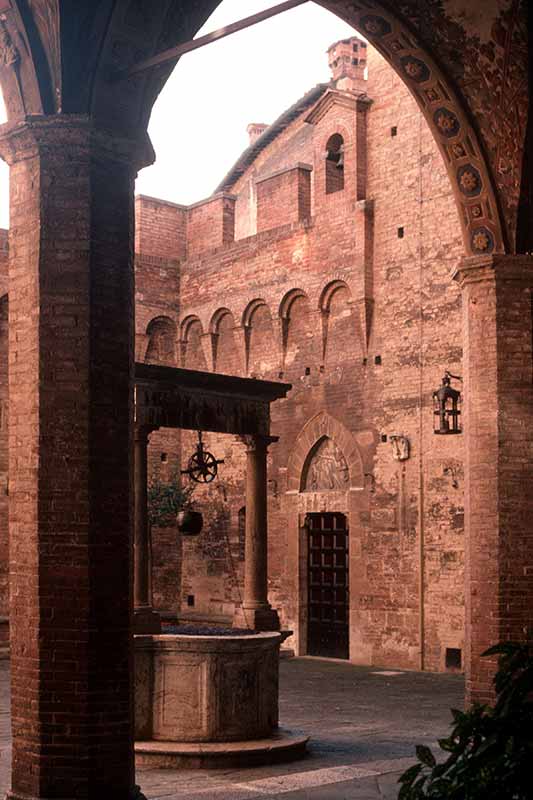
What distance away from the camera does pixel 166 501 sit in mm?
21281

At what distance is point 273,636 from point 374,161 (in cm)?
1044

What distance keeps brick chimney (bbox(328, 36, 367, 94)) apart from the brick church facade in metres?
0.04

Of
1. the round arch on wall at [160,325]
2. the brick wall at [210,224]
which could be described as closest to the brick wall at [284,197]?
the brick wall at [210,224]

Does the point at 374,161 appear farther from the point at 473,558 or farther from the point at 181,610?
the point at 473,558

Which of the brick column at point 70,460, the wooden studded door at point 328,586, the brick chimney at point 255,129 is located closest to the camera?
the brick column at point 70,460

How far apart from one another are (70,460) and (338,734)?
552cm

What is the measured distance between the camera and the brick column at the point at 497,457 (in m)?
9.43

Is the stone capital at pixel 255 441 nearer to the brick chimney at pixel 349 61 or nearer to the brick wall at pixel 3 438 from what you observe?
the brick wall at pixel 3 438

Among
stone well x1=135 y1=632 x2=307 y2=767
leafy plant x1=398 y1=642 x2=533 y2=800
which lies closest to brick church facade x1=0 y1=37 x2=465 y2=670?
stone well x1=135 y1=632 x2=307 y2=767

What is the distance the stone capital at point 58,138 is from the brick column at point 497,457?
3.95m

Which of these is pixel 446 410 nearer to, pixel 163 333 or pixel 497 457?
Result: pixel 497 457

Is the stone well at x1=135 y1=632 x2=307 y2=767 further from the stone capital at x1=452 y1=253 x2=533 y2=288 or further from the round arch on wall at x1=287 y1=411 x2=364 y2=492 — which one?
the round arch on wall at x1=287 y1=411 x2=364 y2=492

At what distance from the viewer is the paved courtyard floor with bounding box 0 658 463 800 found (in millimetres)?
7805

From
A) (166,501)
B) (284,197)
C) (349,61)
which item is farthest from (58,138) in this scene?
(349,61)
